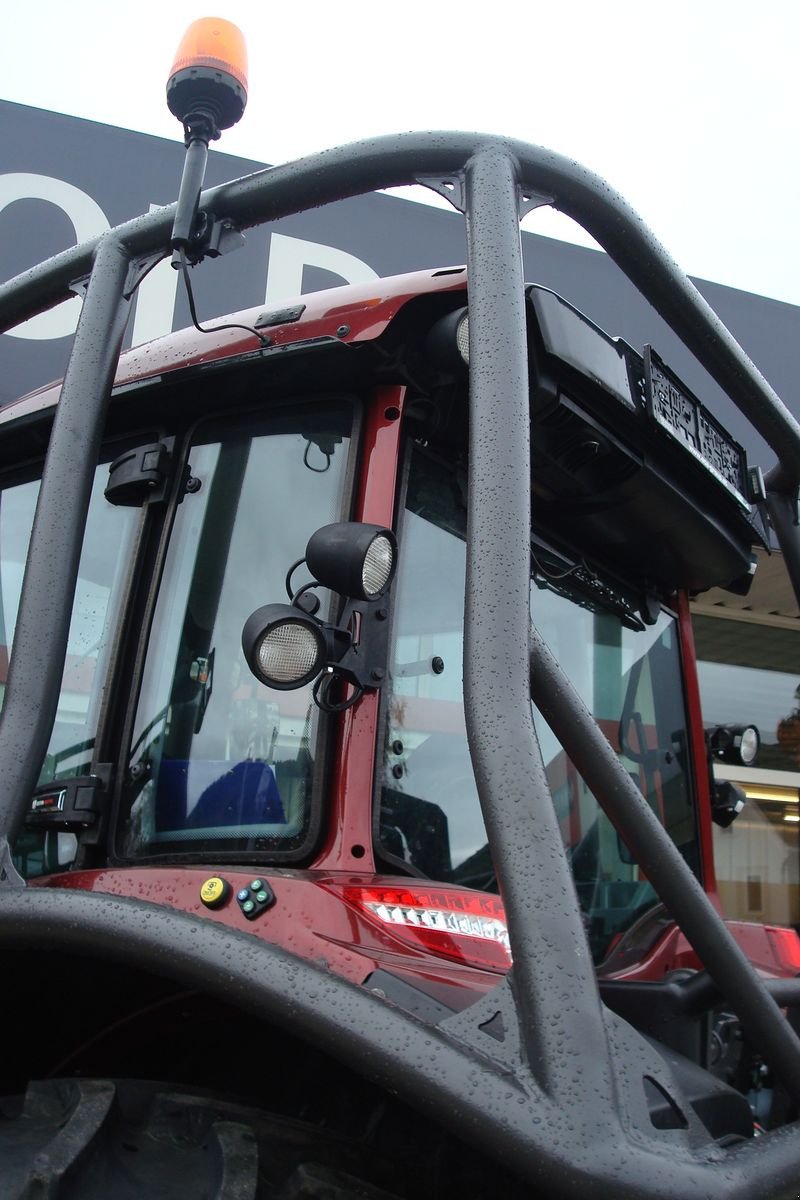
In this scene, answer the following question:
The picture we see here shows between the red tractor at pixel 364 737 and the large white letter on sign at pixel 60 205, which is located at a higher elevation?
the large white letter on sign at pixel 60 205

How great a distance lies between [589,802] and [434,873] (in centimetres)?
64

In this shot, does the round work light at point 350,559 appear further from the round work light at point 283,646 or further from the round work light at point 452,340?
the round work light at point 452,340

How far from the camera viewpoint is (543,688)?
1358 mm

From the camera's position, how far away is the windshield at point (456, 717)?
188 cm

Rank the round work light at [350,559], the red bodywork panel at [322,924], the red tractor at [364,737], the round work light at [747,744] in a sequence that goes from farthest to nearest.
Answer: the round work light at [747,744], the round work light at [350,559], the red bodywork panel at [322,924], the red tractor at [364,737]

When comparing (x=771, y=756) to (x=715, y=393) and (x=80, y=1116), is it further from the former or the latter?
(x=80, y=1116)

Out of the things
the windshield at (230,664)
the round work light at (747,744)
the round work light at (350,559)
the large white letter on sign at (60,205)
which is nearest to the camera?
the round work light at (350,559)

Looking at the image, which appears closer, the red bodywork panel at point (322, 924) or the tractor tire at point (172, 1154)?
the tractor tire at point (172, 1154)

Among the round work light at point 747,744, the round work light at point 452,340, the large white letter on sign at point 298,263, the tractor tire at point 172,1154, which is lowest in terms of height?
the tractor tire at point 172,1154

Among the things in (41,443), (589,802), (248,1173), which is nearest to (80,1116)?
(248,1173)

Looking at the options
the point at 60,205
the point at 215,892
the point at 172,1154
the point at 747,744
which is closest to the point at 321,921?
the point at 215,892

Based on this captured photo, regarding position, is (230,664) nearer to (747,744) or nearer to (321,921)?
(321,921)

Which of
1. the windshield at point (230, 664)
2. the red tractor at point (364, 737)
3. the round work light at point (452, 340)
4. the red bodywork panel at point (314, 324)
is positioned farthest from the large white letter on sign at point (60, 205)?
the round work light at point (452, 340)

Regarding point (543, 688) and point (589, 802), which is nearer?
point (543, 688)
